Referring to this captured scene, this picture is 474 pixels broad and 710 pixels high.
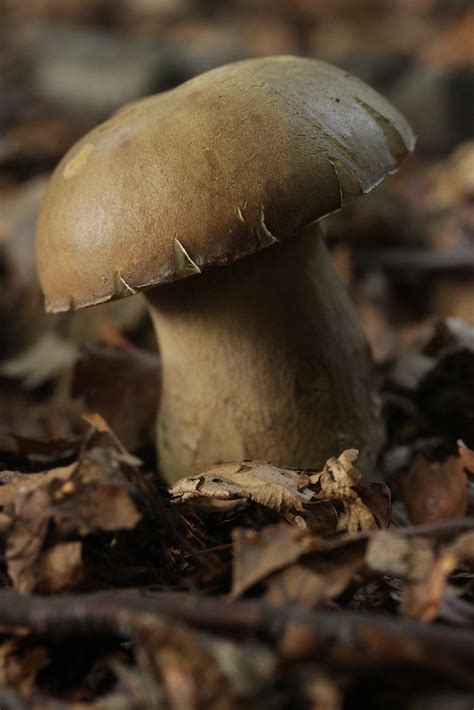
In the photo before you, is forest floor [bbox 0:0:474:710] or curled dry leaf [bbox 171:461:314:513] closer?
forest floor [bbox 0:0:474:710]

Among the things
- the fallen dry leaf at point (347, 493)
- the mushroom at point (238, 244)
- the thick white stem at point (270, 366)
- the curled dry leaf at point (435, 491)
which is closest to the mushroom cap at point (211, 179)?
the mushroom at point (238, 244)

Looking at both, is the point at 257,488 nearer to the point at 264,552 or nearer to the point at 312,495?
the point at 312,495

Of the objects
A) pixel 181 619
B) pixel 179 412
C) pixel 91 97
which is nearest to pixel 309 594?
pixel 181 619

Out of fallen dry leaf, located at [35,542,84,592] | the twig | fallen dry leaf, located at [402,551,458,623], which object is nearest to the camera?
the twig

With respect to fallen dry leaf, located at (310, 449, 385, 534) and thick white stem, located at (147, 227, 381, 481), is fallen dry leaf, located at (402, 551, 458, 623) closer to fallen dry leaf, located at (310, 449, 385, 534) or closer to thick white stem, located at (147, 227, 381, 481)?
fallen dry leaf, located at (310, 449, 385, 534)

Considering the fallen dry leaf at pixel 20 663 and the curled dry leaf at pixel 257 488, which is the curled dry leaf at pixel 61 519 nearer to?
the fallen dry leaf at pixel 20 663

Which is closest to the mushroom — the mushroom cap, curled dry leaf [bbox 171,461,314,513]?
the mushroom cap

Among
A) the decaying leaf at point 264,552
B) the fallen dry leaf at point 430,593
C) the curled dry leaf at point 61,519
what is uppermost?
the curled dry leaf at point 61,519
